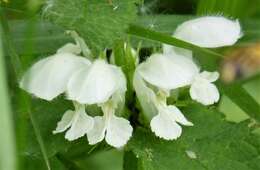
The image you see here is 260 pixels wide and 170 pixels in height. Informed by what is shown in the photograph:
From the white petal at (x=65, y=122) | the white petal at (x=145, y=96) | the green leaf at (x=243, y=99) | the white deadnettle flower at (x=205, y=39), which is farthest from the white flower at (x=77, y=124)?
the green leaf at (x=243, y=99)

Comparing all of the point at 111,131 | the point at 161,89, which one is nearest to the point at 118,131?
the point at 111,131

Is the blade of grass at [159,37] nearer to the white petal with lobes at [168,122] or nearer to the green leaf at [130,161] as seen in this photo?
the white petal with lobes at [168,122]

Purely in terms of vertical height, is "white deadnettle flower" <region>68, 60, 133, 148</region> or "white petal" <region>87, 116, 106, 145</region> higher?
"white deadnettle flower" <region>68, 60, 133, 148</region>

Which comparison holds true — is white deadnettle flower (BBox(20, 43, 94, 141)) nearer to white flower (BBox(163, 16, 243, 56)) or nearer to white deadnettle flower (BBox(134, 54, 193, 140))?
white deadnettle flower (BBox(134, 54, 193, 140))

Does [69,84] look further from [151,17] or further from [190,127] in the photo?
[151,17]

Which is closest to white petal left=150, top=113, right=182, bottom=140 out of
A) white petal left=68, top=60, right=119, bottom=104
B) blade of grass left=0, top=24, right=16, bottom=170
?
white petal left=68, top=60, right=119, bottom=104

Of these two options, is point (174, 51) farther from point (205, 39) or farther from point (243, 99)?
point (243, 99)
